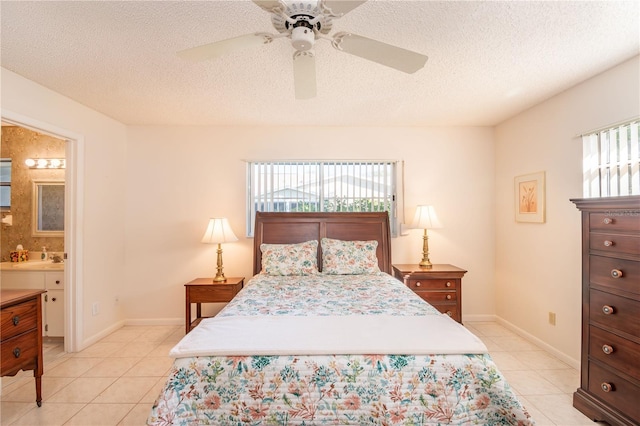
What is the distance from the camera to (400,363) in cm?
139

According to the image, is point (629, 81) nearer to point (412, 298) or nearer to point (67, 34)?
point (412, 298)

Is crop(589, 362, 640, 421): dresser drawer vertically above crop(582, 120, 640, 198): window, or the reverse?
crop(582, 120, 640, 198): window

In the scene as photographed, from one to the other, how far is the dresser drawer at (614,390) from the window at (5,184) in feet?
18.8

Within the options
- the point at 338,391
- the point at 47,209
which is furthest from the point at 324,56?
the point at 47,209

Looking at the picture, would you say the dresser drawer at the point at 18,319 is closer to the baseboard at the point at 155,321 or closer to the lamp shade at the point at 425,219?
the baseboard at the point at 155,321

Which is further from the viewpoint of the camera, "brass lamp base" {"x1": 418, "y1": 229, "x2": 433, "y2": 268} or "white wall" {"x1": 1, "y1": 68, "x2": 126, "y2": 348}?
"brass lamp base" {"x1": 418, "y1": 229, "x2": 433, "y2": 268}

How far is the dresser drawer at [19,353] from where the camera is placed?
1.82 meters

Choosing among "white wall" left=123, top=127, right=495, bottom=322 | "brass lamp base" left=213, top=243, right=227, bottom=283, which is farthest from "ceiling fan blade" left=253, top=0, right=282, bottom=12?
"brass lamp base" left=213, top=243, right=227, bottom=283

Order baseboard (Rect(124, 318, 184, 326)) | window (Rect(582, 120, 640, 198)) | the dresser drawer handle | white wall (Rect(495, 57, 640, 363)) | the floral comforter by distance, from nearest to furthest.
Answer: the floral comforter
the dresser drawer handle
window (Rect(582, 120, 640, 198))
white wall (Rect(495, 57, 640, 363))
baseboard (Rect(124, 318, 184, 326))

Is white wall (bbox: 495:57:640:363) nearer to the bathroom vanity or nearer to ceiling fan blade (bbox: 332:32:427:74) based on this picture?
ceiling fan blade (bbox: 332:32:427:74)

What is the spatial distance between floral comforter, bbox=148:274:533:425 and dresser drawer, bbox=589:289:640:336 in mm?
932

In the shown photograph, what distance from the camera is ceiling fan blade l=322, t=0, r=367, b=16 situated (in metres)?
1.18

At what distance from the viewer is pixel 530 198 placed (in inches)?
121

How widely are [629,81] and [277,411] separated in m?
3.16
